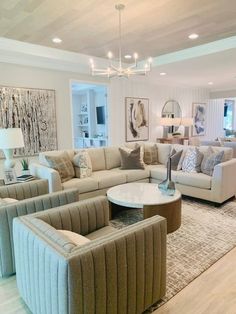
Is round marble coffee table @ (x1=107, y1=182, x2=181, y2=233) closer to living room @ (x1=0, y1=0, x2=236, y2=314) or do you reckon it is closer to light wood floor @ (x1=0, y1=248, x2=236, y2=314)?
living room @ (x1=0, y1=0, x2=236, y2=314)

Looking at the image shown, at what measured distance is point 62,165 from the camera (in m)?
3.63

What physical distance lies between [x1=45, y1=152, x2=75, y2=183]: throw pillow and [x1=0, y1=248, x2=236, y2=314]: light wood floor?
1.69 metres

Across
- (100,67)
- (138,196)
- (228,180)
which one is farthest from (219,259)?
(100,67)

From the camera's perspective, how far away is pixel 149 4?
2.76 meters

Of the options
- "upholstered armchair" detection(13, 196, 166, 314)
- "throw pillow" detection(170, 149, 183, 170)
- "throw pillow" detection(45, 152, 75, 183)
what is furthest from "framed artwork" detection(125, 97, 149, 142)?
"upholstered armchair" detection(13, 196, 166, 314)

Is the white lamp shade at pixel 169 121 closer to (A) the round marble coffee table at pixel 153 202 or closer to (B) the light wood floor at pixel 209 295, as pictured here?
(A) the round marble coffee table at pixel 153 202

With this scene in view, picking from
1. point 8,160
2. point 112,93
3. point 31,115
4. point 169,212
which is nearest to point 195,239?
point 169,212

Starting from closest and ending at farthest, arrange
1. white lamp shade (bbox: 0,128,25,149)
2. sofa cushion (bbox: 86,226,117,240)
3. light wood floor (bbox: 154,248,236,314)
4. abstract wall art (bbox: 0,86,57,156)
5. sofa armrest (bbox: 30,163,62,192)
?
light wood floor (bbox: 154,248,236,314), sofa cushion (bbox: 86,226,117,240), white lamp shade (bbox: 0,128,25,149), sofa armrest (bbox: 30,163,62,192), abstract wall art (bbox: 0,86,57,156)

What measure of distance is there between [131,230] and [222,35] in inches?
145

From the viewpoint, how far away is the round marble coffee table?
8.98 feet

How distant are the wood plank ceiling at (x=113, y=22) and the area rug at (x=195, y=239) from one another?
2.65 m

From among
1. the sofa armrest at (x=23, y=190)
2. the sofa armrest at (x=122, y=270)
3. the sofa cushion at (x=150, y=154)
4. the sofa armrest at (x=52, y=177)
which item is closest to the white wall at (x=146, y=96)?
the sofa cushion at (x=150, y=154)

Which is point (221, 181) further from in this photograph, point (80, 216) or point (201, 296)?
point (80, 216)

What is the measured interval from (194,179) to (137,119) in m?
3.35
